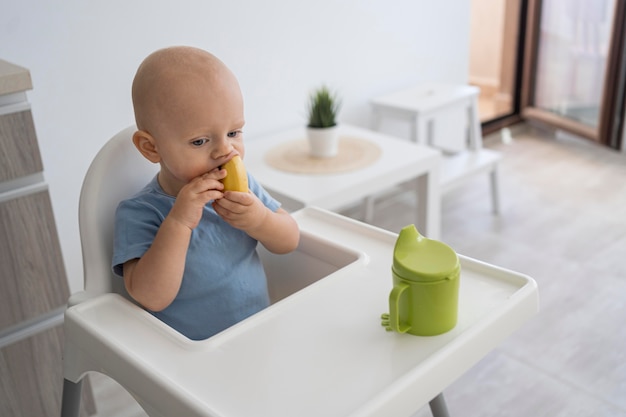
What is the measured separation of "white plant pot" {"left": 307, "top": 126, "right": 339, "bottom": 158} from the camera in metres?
1.98

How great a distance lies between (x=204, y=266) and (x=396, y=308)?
33cm

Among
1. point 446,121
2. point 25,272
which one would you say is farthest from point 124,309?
point 446,121

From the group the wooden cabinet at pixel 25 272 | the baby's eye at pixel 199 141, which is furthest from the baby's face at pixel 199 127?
the wooden cabinet at pixel 25 272

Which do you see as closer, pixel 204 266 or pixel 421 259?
pixel 421 259

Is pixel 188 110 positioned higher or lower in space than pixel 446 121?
higher

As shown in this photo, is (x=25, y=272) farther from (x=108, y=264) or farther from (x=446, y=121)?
(x=446, y=121)

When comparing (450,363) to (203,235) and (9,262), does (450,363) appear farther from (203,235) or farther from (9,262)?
(9,262)

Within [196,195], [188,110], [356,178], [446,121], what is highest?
[188,110]

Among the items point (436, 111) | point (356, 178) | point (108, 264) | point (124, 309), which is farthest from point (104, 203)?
point (436, 111)

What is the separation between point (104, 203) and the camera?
1.02m

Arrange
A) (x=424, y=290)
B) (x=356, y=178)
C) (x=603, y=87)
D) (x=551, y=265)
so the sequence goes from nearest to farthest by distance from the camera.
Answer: (x=424, y=290), (x=356, y=178), (x=551, y=265), (x=603, y=87)

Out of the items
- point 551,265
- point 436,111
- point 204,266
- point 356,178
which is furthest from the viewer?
point 436,111

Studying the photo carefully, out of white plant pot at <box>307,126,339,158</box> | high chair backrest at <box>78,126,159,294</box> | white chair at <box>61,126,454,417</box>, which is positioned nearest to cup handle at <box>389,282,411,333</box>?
white chair at <box>61,126,454,417</box>

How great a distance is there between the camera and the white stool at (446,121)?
96.1 inches
